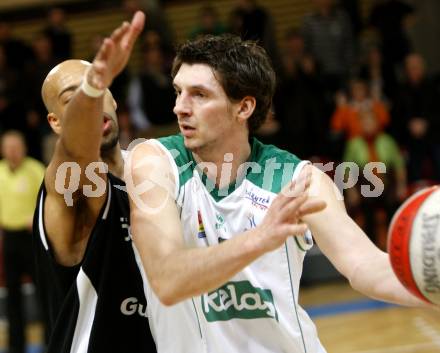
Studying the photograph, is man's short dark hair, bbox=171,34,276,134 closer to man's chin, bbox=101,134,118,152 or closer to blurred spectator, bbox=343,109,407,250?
man's chin, bbox=101,134,118,152

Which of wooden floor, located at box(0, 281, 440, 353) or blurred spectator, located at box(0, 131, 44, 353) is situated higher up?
blurred spectator, located at box(0, 131, 44, 353)

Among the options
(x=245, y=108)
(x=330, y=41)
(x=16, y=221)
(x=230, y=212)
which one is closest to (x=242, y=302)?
(x=230, y=212)

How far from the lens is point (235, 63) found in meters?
4.09

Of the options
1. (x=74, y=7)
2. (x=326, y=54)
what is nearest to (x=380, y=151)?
(x=326, y=54)

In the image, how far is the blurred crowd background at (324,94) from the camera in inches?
473

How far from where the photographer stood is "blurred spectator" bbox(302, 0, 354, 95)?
12977mm

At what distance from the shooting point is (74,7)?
15461 millimetres

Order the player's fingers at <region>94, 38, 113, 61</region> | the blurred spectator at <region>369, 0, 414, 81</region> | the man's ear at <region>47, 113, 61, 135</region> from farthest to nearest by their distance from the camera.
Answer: the blurred spectator at <region>369, 0, 414, 81</region>, the man's ear at <region>47, 113, 61, 135</region>, the player's fingers at <region>94, 38, 113, 61</region>

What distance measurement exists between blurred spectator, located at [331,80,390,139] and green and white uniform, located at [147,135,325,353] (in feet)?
26.2

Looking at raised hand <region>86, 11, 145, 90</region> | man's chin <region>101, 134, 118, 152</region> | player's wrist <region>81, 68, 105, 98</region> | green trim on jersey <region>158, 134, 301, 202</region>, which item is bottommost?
green trim on jersey <region>158, 134, 301, 202</region>

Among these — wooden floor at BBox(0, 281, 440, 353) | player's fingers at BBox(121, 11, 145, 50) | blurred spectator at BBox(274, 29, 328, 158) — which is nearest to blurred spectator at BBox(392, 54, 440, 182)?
blurred spectator at BBox(274, 29, 328, 158)

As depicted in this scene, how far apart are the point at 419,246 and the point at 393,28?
1080 centimetres

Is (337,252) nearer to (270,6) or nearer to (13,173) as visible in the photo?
(13,173)

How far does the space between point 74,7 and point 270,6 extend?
3.53 metres
